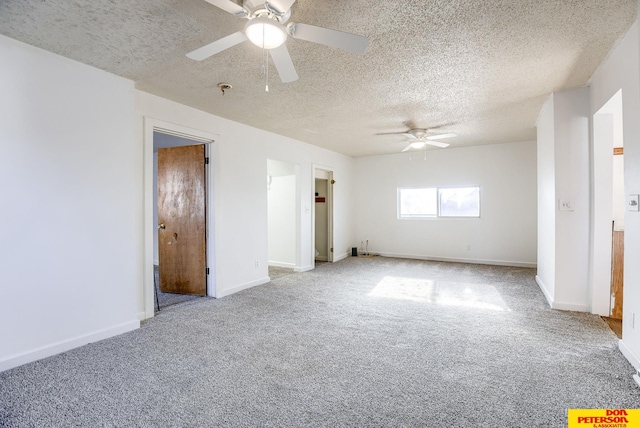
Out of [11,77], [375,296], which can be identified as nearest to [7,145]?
[11,77]

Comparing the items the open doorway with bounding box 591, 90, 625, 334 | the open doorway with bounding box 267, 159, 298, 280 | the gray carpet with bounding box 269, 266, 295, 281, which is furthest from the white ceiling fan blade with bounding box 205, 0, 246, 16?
the open doorway with bounding box 267, 159, 298, 280

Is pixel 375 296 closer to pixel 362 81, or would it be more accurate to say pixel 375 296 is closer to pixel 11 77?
pixel 362 81

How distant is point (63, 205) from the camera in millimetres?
2570

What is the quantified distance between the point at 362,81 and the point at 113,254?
291 cm

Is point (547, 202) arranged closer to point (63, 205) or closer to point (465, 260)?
point (465, 260)

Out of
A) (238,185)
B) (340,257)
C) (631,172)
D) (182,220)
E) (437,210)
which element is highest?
(238,185)

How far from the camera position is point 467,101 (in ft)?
12.0

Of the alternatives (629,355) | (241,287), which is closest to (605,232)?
(629,355)

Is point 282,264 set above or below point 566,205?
below

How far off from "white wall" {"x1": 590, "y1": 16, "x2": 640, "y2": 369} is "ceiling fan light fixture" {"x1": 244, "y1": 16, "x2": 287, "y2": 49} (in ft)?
7.71

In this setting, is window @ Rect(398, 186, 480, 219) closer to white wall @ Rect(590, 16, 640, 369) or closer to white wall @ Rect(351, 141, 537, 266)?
white wall @ Rect(351, 141, 537, 266)

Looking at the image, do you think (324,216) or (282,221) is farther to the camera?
(324,216)

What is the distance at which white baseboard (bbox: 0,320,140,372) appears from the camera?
2.27 meters

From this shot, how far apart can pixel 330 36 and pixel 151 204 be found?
2.58m
